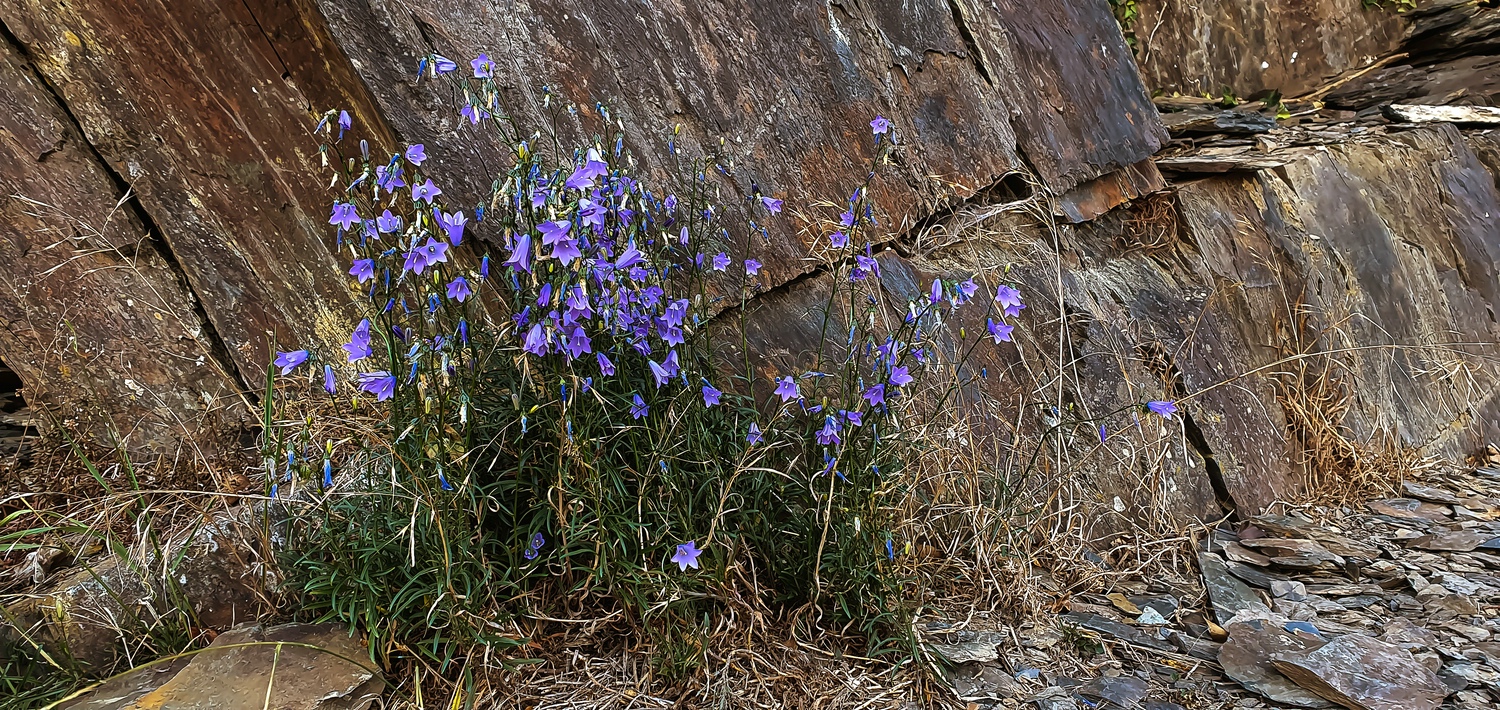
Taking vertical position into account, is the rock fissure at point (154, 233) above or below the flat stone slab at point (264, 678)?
above

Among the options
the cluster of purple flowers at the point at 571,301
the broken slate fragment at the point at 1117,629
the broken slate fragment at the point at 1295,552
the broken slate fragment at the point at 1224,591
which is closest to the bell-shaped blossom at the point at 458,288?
the cluster of purple flowers at the point at 571,301

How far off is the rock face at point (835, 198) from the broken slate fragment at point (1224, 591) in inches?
11.9

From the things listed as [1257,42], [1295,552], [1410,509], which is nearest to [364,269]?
[1295,552]

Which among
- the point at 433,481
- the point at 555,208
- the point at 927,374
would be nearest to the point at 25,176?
the point at 433,481

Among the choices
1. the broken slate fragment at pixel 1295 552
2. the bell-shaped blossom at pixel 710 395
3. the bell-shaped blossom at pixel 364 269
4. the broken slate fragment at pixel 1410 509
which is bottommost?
the broken slate fragment at pixel 1410 509

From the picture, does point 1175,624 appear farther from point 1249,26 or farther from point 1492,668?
point 1249,26

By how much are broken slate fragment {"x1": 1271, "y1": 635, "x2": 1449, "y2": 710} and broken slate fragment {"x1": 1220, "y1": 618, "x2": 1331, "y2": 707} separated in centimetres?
2

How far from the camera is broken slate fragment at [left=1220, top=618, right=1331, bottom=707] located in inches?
89.0

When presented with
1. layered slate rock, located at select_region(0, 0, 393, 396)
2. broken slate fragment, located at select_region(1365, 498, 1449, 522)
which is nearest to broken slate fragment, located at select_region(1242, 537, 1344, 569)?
broken slate fragment, located at select_region(1365, 498, 1449, 522)

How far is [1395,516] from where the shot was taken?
342 cm

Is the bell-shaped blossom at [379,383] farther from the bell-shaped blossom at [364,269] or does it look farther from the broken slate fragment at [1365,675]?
the broken slate fragment at [1365,675]

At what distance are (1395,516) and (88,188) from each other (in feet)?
16.4

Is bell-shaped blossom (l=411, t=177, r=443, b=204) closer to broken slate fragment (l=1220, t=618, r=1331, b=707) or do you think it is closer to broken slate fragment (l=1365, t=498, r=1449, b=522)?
broken slate fragment (l=1220, t=618, r=1331, b=707)

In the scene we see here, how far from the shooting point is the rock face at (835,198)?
108 inches
